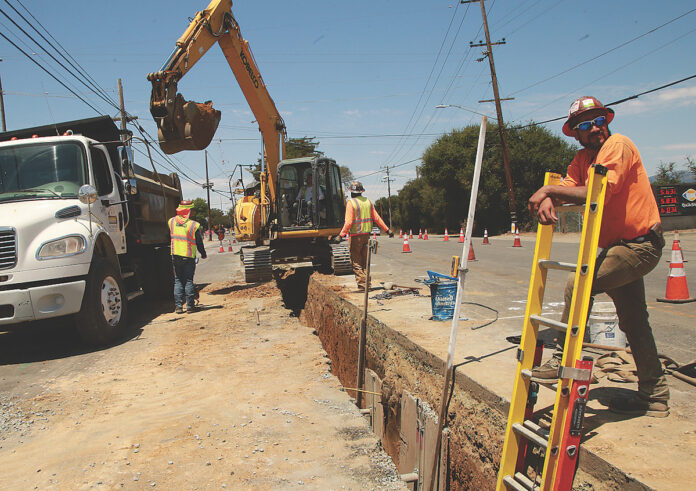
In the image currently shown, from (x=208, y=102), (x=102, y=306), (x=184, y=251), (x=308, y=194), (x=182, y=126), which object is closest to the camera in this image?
(x=102, y=306)

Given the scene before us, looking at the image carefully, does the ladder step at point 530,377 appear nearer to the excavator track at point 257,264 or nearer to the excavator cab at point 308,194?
the excavator cab at point 308,194

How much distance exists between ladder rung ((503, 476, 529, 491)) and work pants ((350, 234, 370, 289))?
589 centimetres

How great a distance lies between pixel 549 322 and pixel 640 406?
1004 millimetres

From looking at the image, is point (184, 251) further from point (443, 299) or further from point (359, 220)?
point (443, 299)

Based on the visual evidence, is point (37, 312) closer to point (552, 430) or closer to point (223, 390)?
point (223, 390)

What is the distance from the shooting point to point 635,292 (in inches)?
118

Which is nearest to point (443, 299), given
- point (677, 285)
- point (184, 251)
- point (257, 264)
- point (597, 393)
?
point (597, 393)

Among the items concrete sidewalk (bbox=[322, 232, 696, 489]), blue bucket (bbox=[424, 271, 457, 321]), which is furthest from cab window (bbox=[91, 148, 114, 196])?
blue bucket (bbox=[424, 271, 457, 321])

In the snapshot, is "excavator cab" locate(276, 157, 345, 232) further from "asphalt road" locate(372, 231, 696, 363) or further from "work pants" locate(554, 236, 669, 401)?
"work pants" locate(554, 236, 669, 401)

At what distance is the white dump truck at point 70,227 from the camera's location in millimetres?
5758

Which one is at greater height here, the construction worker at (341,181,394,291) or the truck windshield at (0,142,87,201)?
the truck windshield at (0,142,87,201)

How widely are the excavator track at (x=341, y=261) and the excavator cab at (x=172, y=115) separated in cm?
Result: 414

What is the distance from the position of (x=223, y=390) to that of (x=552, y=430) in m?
3.16

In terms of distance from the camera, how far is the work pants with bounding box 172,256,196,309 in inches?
344
